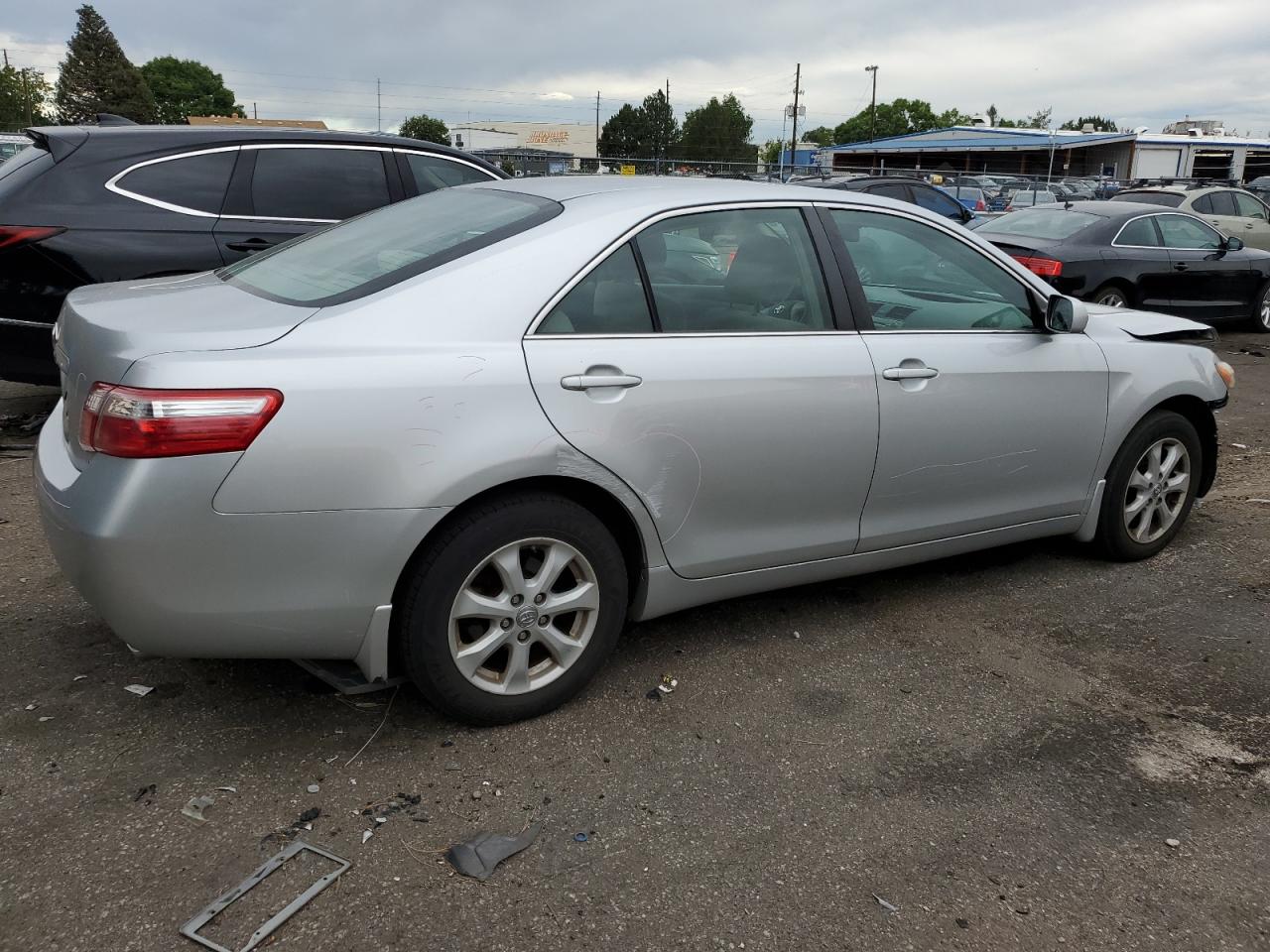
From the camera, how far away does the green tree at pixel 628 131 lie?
4059 inches

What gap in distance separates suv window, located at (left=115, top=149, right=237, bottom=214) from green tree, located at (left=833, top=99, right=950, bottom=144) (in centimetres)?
13215

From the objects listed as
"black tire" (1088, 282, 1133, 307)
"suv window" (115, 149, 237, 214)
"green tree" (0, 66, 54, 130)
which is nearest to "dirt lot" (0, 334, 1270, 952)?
"suv window" (115, 149, 237, 214)

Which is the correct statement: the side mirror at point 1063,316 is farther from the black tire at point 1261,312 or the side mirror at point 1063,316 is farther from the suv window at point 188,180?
the black tire at point 1261,312

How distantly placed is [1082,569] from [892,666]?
4.83 feet

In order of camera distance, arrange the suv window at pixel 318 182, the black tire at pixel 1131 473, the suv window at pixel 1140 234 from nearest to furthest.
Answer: the black tire at pixel 1131 473 → the suv window at pixel 318 182 → the suv window at pixel 1140 234

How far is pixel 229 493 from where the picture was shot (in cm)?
252

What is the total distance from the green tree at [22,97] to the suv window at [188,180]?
209 ft

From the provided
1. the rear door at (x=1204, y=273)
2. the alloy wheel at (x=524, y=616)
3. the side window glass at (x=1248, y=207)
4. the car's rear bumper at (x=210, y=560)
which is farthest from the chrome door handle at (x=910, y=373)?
the side window glass at (x=1248, y=207)

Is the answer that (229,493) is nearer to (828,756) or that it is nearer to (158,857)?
(158,857)

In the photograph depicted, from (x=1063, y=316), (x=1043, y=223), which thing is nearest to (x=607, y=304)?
(x=1063, y=316)

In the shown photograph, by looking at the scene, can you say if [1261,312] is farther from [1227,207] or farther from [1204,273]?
[1227,207]

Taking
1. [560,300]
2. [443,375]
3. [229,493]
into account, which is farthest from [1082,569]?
[229,493]

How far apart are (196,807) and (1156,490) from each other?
4017mm

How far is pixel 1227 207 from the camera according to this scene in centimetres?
1568
